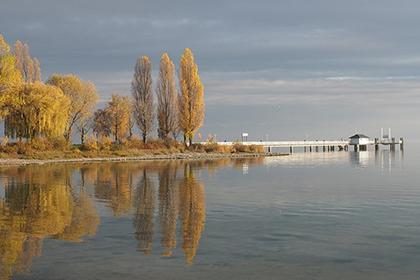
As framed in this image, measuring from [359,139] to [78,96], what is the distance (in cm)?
7875

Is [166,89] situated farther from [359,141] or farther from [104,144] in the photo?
[359,141]

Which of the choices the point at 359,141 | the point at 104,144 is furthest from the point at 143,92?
the point at 359,141

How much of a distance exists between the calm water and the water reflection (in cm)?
3

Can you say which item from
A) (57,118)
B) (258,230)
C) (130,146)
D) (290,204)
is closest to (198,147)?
(130,146)

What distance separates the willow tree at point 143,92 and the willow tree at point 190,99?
13.3ft

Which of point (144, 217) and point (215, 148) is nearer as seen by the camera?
point (144, 217)

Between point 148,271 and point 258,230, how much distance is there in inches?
182

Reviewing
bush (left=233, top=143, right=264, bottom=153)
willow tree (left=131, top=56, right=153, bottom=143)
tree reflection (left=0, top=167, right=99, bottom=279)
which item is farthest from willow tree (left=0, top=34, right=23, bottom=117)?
bush (left=233, top=143, right=264, bottom=153)

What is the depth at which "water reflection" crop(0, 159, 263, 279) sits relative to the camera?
10.9 metres

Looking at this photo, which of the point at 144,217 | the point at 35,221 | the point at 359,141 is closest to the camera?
the point at 35,221

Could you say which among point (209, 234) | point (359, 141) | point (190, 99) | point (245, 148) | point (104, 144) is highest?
point (190, 99)

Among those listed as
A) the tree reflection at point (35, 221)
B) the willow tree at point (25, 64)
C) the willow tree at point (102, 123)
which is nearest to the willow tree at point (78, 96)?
the willow tree at point (25, 64)

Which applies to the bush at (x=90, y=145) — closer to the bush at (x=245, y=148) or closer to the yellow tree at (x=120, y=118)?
the yellow tree at (x=120, y=118)

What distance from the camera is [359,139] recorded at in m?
123
